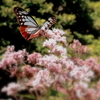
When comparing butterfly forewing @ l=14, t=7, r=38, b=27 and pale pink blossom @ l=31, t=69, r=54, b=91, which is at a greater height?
butterfly forewing @ l=14, t=7, r=38, b=27

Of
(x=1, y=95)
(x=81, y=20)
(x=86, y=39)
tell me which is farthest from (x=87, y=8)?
(x=1, y=95)

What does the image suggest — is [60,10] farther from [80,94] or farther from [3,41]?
[80,94]

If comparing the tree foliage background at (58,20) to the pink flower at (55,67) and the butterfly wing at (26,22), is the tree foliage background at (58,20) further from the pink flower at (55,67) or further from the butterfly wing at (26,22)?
the pink flower at (55,67)

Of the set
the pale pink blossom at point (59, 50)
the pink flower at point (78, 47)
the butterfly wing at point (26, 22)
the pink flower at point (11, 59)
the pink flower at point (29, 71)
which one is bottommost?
the pink flower at point (29, 71)

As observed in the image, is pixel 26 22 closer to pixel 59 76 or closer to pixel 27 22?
pixel 27 22

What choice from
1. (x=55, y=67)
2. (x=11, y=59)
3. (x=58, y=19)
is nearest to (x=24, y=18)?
(x=11, y=59)

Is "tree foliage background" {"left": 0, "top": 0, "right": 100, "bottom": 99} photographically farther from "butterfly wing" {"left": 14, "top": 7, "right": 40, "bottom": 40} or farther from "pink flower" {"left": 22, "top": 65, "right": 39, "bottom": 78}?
"pink flower" {"left": 22, "top": 65, "right": 39, "bottom": 78}

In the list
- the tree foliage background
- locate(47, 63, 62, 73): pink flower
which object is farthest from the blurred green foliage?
locate(47, 63, 62, 73): pink flower

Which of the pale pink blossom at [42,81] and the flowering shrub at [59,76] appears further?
the pale pink blossom at [42,81]

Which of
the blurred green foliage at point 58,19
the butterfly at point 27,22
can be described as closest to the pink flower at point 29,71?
the butterfly at point 27,22

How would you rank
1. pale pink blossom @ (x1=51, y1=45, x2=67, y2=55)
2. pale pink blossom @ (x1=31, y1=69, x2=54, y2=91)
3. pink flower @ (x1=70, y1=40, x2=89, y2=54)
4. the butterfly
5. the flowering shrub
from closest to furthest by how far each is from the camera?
the flowering shrub → pale pink blossom @ (x1=31, y1=69, x2=54, y2=91) → pale pink blossom @ (x1=51, y1=45, x2=67, y2=55) → pink flower @ (x1=70, y1=40, x2=89, y2=54) → the butterfly
